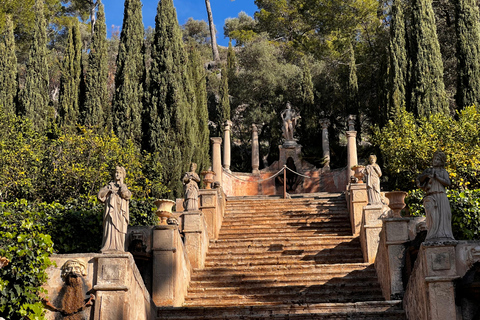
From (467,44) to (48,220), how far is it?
745 inches

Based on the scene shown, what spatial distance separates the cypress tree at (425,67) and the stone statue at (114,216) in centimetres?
1716

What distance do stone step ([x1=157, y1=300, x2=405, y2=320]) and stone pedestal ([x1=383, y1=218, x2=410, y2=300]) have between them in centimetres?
57

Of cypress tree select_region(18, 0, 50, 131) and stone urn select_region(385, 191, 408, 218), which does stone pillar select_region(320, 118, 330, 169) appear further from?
stone urn select_region(385, 191, 408, 218)

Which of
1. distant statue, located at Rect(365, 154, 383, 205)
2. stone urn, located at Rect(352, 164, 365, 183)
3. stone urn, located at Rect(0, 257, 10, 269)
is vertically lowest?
stone urn, located at Rect(0, 257, 10, 269)

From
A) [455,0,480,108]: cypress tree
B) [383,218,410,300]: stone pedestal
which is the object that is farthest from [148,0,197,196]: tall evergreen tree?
[455,0,480,108]: cypress tree

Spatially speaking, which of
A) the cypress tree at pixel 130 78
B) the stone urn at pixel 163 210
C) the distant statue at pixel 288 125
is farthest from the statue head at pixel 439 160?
the distant statue at pixel 288 125

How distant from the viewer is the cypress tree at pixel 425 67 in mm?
25188

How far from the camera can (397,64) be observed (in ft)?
86.9

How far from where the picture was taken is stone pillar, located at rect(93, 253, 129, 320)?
10.5m

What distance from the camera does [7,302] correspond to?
33.5ft

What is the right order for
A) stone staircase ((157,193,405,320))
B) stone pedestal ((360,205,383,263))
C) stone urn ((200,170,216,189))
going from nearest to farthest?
stone staircase ((157,193,405,320)), stone pedestal ((360,205,383,263)), stone urn ((200,170,216,189))

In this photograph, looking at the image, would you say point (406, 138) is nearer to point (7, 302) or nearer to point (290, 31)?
point (7, 302)

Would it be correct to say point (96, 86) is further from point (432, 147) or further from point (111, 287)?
point (111, 287)

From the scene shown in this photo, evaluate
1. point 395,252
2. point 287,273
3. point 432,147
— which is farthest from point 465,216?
point 432,147
